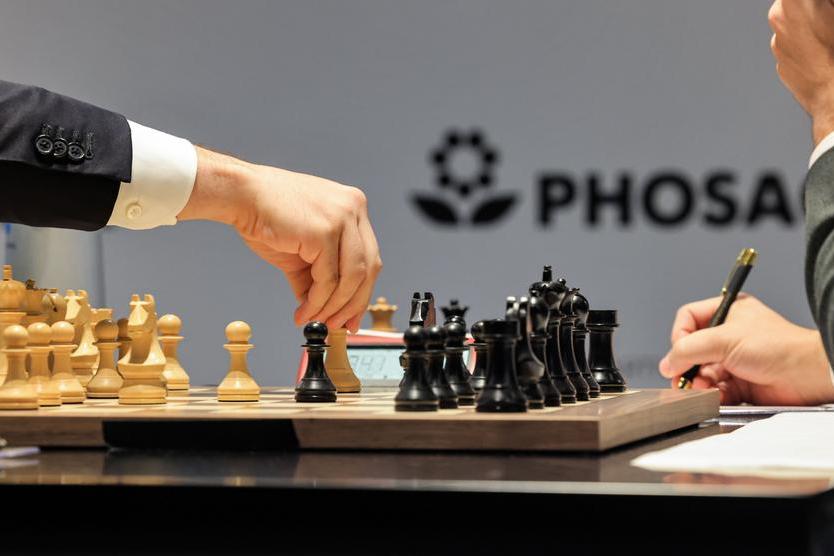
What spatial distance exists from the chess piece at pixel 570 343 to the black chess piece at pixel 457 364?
13 cm

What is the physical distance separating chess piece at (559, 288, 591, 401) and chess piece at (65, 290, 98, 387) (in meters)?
0.71

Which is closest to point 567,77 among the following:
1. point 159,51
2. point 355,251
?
point 159,51

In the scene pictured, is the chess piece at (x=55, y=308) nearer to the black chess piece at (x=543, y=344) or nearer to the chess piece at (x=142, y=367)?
the chess piece at (x=142, y=367)

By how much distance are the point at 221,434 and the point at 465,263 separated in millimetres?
2716

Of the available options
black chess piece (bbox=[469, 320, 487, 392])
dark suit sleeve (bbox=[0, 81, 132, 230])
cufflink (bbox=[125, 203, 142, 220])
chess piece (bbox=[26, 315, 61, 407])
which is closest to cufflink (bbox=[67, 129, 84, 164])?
dark suit sleeve (bbox=[0, 81, 132, 230])

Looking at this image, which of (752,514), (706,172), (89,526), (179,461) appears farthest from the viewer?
(706,172)

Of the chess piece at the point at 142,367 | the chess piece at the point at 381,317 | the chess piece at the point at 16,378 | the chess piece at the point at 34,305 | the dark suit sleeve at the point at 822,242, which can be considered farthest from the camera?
the chess piece at the point at 381,317

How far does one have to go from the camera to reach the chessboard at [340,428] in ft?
3.63

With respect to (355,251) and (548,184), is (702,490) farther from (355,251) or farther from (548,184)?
(548,184)

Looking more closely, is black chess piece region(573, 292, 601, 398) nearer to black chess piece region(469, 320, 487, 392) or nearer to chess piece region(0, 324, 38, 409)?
black chess piece region(469, 320, 487, 392)

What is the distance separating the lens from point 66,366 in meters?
1.57

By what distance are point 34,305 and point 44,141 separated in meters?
0.30

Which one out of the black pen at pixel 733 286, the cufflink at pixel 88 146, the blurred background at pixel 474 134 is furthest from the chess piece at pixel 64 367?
the blurred background at pixel 474 134

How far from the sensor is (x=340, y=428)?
45.5 inches
